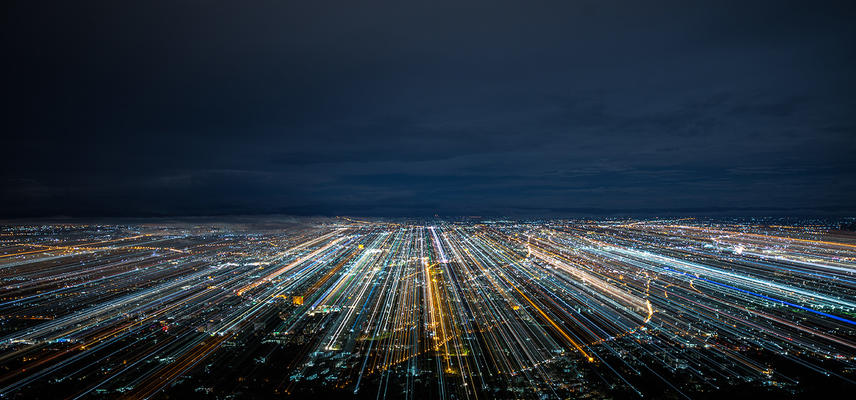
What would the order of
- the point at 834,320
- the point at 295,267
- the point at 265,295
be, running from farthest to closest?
1. the point at 295,267
2. the point at 265,295
3. the point at 834,320

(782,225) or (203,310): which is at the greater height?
(782,225)

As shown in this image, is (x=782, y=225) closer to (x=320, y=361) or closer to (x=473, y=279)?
(x=473, y=279)

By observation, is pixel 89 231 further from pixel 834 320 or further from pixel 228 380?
pixel 834 320

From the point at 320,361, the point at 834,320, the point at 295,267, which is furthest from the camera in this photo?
the point at 295,267

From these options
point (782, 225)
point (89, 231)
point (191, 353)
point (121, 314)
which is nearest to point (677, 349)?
point (191, 353)

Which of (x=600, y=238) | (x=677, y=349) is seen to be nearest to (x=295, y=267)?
(x=677, y=349)

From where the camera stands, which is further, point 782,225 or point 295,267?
point 782,225
